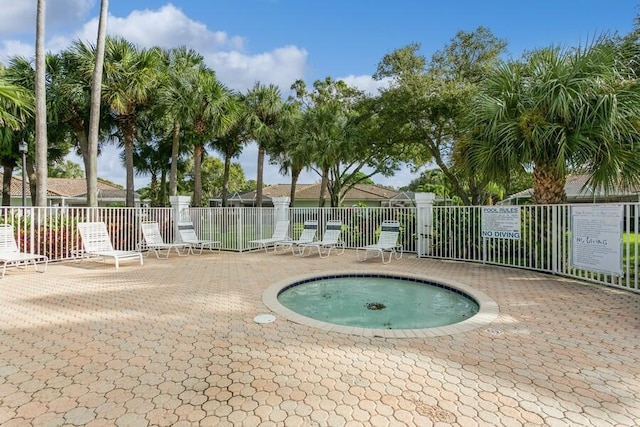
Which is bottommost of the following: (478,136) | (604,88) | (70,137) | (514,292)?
(514,292)

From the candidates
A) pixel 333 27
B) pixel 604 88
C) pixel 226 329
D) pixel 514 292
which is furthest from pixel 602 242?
pixel 333 27

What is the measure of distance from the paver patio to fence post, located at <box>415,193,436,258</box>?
5033 mm

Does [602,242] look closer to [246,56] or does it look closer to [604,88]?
[604,88]

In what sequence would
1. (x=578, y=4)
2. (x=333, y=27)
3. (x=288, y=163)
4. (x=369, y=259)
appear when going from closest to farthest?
(x=369, y=259) → (x=578, y=4) → (x=333, y=27) → (x=288, y=163)

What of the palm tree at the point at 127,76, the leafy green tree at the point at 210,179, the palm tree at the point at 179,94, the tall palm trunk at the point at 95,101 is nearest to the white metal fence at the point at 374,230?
the tall palm trunk at the point at 95,101

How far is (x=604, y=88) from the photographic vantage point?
7.51 meters

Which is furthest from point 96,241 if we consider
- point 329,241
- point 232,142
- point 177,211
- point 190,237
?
point 232,142

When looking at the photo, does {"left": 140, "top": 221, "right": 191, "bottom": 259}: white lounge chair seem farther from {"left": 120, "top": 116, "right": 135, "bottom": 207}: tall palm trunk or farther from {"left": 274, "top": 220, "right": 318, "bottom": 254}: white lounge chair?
{"left": 120, "top": 116, "right": 135, "bottom": 207}: tall palm trunk

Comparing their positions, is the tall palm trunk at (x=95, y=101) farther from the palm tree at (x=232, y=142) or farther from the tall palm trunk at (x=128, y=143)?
the palm tree at (x=232, y=142)

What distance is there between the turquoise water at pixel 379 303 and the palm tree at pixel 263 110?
13.8m

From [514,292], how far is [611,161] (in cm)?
394

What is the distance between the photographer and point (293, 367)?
135 inches

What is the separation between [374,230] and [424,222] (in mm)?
2256

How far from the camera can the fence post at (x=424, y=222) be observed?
11.2 metres
